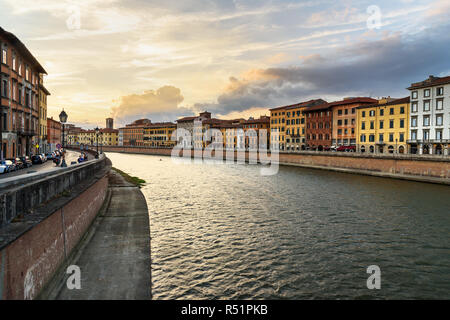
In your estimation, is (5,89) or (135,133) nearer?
(5,89)

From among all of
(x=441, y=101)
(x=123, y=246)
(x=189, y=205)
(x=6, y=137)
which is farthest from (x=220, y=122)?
(x=123, y=246)

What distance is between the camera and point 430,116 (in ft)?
192

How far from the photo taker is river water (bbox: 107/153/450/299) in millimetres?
11062

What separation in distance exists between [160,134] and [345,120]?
10725 cm

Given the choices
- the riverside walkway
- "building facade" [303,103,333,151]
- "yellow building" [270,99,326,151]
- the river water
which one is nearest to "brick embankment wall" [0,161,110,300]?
the riverside walkway

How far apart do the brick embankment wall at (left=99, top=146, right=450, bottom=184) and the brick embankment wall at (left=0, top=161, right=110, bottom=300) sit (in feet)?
140

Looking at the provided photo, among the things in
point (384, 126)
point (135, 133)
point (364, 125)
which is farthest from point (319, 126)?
point (135, 133)

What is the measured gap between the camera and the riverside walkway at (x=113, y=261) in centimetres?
973

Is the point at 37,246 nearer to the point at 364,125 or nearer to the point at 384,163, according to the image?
the point at 384,163

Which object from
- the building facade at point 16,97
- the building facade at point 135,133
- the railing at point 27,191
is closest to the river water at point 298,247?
the railing at point 27,191

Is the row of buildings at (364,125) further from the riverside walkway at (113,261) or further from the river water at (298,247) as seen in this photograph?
the riverside walkway at (113,261)

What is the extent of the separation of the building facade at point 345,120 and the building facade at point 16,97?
6660 centimetres
